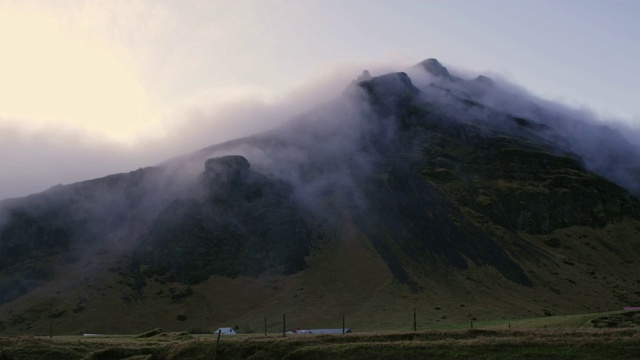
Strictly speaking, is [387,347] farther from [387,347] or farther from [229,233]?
[229,233]

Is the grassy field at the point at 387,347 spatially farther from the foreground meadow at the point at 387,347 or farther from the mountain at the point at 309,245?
the mountain at the point at 309,245

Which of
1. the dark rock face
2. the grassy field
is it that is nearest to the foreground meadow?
the grassy field

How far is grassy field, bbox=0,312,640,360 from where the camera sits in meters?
38.8

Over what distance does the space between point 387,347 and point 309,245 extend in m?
97.1

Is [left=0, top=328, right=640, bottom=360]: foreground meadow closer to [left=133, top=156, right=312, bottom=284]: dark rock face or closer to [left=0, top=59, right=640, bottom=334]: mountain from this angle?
[left=0, top=59, right=640, bottom=334]: mountain

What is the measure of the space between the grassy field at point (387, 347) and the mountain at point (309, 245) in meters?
54.0

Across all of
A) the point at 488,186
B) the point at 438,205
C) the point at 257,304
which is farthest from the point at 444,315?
the point at 488,186

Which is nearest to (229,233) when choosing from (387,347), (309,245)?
(309,245)

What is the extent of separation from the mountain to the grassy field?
177 ft

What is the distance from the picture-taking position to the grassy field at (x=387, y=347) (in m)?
38.8

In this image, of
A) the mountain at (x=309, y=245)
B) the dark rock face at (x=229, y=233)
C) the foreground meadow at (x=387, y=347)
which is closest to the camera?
the foreground meadow at (x=387, y=347)

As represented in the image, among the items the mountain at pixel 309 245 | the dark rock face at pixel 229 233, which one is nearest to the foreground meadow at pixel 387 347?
the mountain at pixel 309 245

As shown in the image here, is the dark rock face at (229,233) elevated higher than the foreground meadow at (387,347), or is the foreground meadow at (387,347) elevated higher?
the dark rock face at (229,233)

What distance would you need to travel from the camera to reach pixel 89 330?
4242 inches
